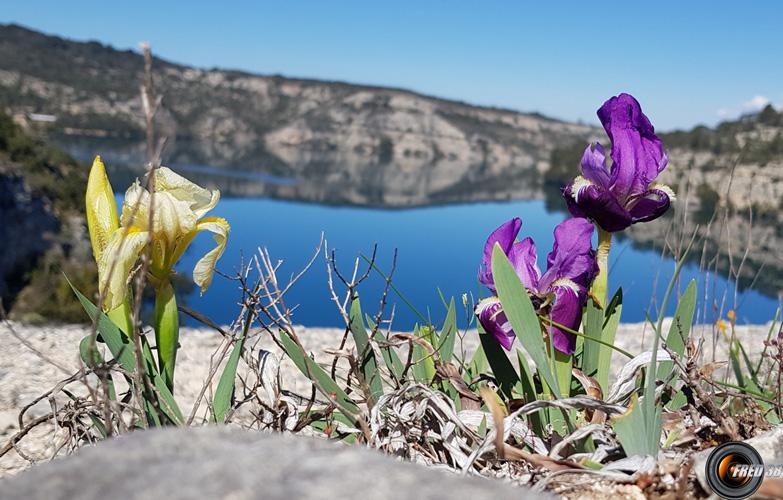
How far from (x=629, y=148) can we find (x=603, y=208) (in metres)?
0.14

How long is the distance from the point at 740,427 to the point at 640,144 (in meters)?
0.75

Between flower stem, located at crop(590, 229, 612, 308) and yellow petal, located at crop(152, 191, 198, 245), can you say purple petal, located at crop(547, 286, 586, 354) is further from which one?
yellow petal, located at crop(152, 191, 198, 245)

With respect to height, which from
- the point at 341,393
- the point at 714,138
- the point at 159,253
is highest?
the point at 714,138

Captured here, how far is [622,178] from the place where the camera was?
4.63ft

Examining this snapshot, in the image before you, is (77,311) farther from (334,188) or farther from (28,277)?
(334,188)

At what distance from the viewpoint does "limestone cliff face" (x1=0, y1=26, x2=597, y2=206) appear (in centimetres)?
6956

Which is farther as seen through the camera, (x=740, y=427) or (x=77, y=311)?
(x=77, y=311)

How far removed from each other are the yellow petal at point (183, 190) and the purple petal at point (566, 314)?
82 centimetres

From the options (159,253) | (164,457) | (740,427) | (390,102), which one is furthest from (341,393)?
(390,102)

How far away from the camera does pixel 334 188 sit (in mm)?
58594

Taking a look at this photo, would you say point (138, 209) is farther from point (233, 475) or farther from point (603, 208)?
point (603, 208)

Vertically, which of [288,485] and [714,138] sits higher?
[714,138]

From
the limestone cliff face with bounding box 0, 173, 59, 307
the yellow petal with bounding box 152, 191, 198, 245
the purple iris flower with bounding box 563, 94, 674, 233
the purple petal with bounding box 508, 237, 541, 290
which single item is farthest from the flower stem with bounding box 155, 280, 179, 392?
the limestone cliff face with bounding box 0, 173, 59, 307

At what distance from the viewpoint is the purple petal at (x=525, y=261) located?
148 cm
